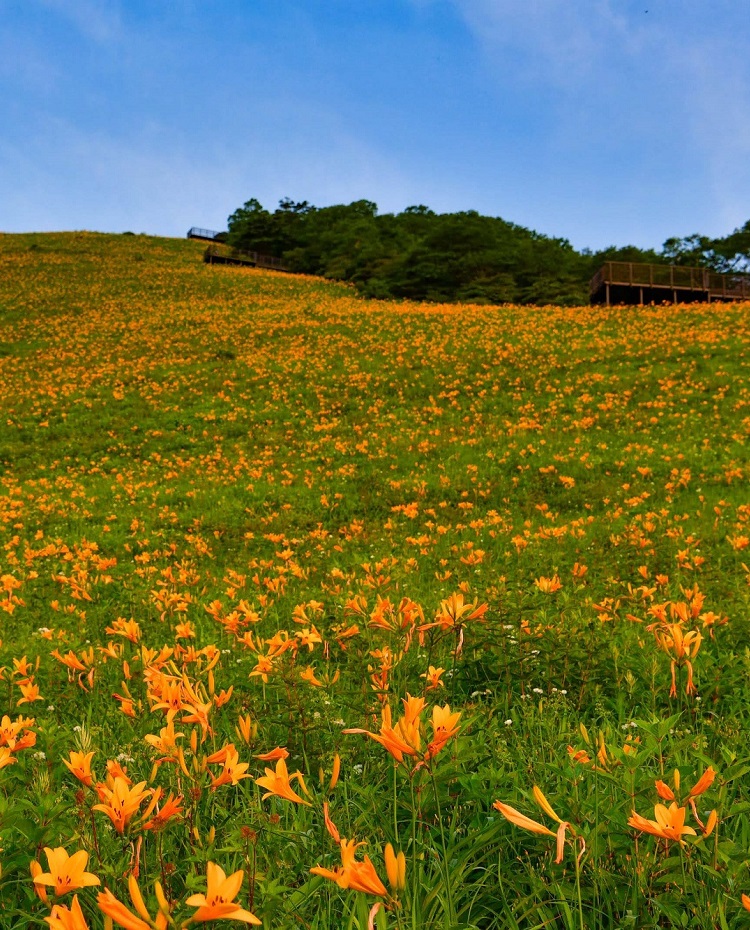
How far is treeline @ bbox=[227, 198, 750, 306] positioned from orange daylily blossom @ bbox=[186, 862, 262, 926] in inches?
1291

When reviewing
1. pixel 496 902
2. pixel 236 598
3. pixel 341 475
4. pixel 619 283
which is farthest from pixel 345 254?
pixel 496 902

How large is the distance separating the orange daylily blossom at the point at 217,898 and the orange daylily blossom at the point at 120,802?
1.00 ft

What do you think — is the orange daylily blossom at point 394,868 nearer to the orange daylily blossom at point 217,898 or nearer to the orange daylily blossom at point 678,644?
the orange daylily blossom at point 217,898

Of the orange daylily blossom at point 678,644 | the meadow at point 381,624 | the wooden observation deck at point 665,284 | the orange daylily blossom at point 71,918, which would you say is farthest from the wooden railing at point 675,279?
the orange daylily blossom at point 71,918

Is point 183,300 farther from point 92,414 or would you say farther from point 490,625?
point 490,625

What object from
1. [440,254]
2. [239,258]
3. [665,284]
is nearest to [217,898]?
[665,284]

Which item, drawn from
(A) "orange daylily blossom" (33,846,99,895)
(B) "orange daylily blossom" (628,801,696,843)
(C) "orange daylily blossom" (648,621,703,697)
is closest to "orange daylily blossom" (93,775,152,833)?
(A) "orange daylily blossom" (33,846,99,895)

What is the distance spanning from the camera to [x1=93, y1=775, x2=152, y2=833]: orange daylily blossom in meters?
1.12

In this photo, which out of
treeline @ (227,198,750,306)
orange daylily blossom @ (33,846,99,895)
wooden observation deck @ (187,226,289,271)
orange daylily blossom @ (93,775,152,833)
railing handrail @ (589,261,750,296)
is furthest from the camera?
wooden observation deck @ (187,226,289,271)

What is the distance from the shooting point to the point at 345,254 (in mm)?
47656

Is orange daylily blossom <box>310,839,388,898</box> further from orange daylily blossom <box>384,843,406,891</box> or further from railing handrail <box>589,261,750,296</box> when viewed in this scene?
railing handrail <box>589,261,750,296</box>

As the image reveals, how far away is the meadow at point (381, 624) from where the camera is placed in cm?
128

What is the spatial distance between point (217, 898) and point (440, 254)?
37281 mm

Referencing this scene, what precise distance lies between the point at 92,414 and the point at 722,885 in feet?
52.6
